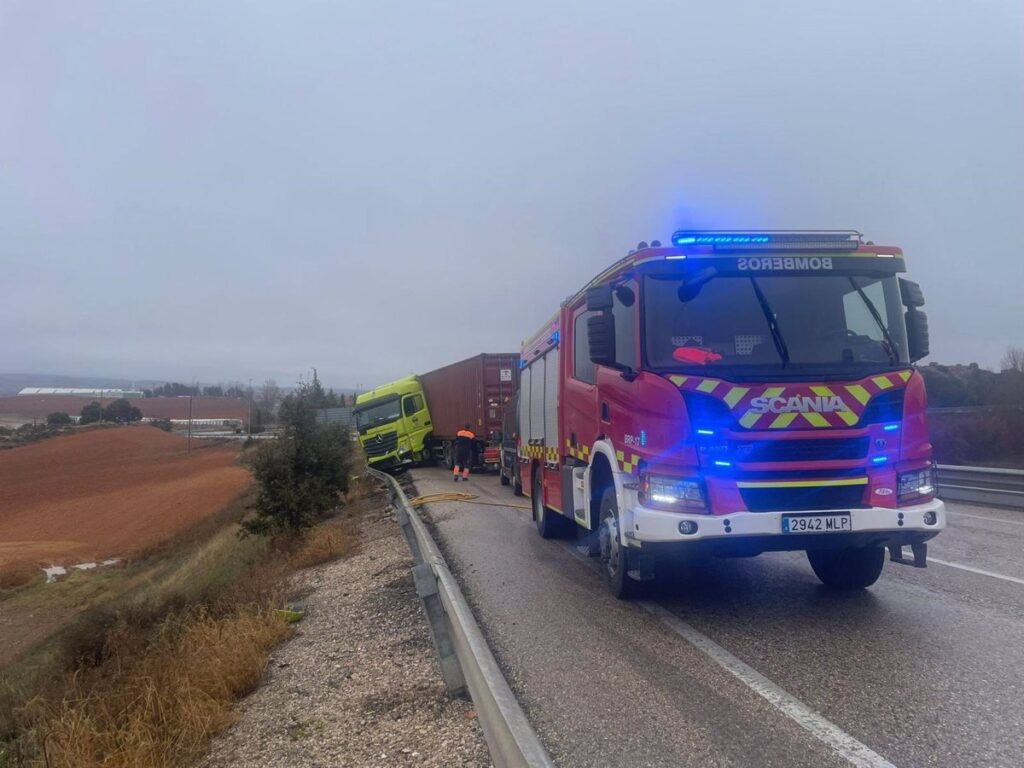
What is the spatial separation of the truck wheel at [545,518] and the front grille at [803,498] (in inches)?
199

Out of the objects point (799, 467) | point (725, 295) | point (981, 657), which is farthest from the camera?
point (725, 295)

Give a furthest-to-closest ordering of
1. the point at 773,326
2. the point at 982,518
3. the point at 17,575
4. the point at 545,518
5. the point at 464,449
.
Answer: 1. the point at 464,449
2. the point at 17,575
3. the point at 982,518
4. the point at 545,518
5. the point at 773,326

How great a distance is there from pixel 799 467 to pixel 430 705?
3082 mm

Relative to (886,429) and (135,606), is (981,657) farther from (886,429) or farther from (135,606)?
(135,606)

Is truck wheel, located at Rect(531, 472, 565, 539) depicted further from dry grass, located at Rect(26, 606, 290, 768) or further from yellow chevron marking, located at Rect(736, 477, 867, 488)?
yellow chevron marking, located at Rect(736, 477, 867, 488)

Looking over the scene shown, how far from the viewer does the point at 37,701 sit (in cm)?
783

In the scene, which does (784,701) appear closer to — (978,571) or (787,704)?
(787,704)

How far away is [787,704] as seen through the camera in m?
4.68

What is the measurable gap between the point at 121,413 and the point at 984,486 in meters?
104

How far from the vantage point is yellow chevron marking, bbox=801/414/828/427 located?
602 centimetres

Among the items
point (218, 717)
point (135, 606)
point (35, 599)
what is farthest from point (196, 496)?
point (218, 717)

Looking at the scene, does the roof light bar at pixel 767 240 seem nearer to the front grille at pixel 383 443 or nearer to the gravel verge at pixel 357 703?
the gravel verge at pixel 357 703

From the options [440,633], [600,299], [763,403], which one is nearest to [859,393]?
[763,403]

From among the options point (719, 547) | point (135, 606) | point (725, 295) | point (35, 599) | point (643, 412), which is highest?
point (725, 295)
